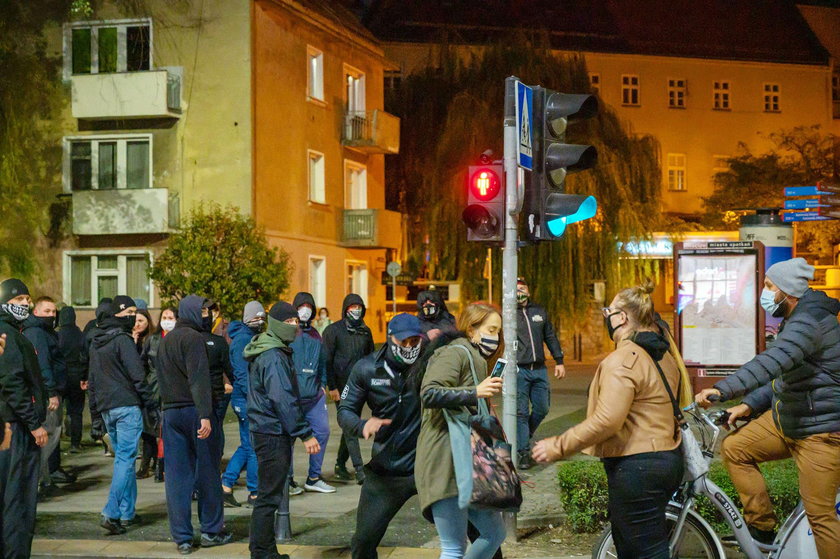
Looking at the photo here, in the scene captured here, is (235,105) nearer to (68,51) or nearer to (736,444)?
(68,51)

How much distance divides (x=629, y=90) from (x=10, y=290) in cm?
4597

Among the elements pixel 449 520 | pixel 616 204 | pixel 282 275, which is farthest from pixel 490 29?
pixel 449 520

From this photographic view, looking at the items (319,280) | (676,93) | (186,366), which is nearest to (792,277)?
(186,366)

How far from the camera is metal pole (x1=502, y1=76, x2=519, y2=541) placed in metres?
8.30

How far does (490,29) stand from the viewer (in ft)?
162

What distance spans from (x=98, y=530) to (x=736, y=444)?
5.51 m

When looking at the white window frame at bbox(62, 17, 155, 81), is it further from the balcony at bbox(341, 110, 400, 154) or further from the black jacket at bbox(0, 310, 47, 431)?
the black jacket at bbox(0, 310, 47, 431)

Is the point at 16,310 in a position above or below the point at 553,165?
below

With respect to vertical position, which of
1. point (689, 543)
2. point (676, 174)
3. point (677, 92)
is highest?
point (677, 92)

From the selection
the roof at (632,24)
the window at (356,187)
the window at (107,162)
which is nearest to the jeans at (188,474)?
the window at (107,162)

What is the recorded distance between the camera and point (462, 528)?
6.15 meters

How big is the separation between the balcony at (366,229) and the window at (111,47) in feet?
26.6

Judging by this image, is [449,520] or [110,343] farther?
[110,343]

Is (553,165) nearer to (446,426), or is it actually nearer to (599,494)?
(599,494)
